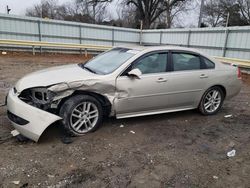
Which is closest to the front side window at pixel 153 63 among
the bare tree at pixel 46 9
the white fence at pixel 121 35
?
the white fence at pixel 121 35

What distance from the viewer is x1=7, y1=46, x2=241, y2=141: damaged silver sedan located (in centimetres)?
383

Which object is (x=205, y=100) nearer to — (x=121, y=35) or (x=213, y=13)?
(x=121, y=35)

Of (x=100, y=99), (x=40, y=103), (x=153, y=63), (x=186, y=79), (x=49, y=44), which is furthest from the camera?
(x=49, y=44)

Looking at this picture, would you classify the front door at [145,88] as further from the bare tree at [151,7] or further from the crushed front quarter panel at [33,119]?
the bare tree at [151,7]

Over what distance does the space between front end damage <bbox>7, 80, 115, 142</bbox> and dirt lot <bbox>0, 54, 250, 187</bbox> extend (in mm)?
331

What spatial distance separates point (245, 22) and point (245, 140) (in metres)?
33.7

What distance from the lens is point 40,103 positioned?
384cm

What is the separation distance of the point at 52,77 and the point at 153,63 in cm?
193

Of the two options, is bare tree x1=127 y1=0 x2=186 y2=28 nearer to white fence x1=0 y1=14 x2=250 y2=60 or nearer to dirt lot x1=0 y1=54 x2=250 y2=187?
white fence x1=0 y1=14 x2=250 y2=60

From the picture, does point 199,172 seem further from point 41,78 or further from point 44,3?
point 44,3

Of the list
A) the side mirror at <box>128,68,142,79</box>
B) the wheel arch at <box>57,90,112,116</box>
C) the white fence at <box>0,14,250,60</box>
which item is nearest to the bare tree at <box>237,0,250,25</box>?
the white fence at <box>0,14,250,60</box>

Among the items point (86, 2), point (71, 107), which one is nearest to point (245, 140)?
point (71, 107)

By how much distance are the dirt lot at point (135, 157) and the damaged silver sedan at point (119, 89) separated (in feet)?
0.96

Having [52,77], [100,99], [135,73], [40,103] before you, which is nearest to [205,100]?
[135,73]
